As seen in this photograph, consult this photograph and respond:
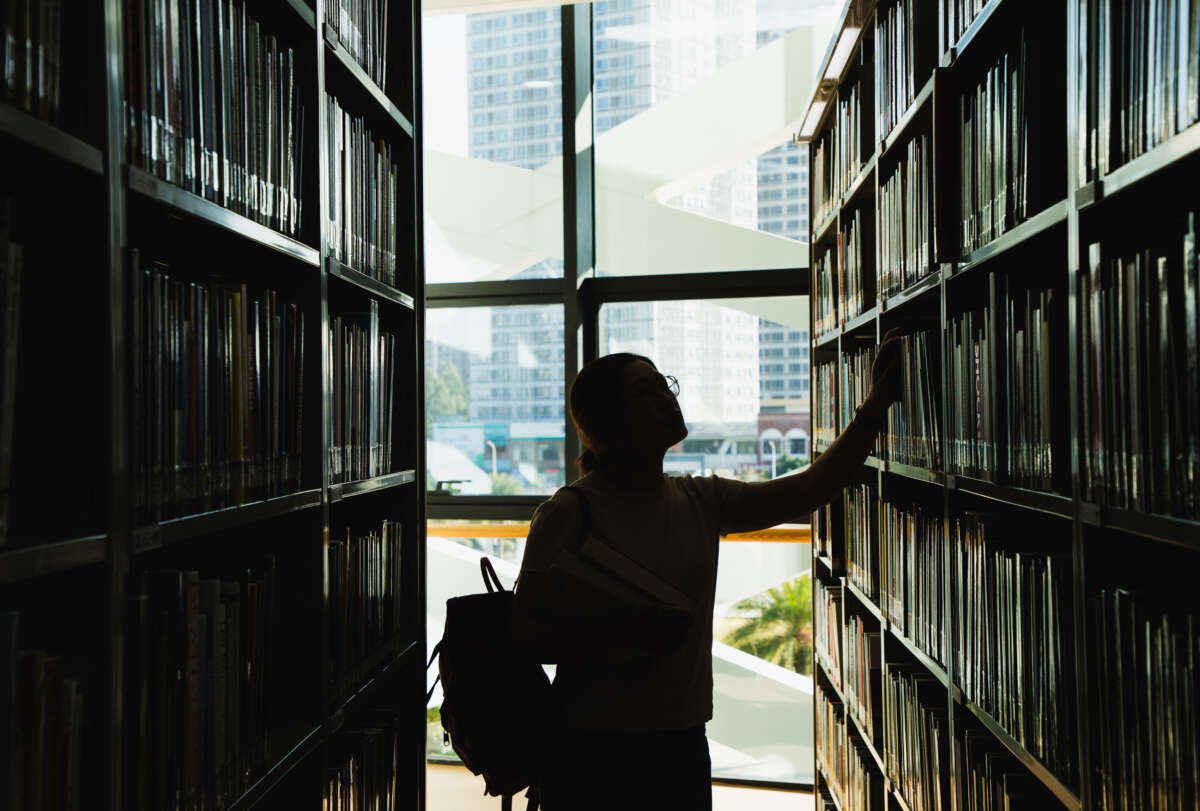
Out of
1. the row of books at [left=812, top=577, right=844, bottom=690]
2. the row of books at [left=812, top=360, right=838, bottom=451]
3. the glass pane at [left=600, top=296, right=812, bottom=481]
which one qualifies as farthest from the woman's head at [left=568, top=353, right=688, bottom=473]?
the glass pane at [left=600, top=296, right=812, bottom=481]

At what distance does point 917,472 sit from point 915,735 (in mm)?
582

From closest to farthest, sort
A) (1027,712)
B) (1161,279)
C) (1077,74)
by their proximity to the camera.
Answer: (1161,279)
(1077,74)
(1027,712)

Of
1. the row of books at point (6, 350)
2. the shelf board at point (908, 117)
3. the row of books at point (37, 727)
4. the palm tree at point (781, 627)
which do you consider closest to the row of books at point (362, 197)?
the row of books at point (6, 350)

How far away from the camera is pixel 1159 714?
87cm

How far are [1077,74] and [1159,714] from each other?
2.49ft

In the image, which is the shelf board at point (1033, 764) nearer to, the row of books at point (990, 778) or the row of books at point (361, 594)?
the row of books at point (990, 778)

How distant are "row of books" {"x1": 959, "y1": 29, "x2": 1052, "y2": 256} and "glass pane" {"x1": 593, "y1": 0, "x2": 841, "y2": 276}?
202 cm

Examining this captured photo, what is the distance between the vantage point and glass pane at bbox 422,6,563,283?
3.53 meters

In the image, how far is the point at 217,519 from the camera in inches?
46.1

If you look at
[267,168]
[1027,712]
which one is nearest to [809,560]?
[1027,712]

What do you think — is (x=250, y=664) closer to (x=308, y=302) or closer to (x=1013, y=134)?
(x=308, y=302)

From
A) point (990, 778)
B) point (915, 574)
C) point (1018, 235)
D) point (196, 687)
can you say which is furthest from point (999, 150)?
point (196, 687)

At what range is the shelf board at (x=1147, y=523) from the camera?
792mm

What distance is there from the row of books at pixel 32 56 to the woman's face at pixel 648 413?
1.08m
